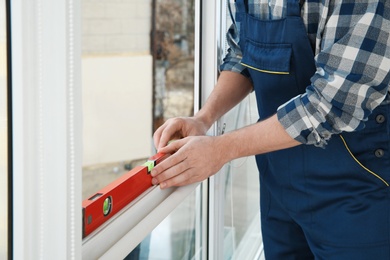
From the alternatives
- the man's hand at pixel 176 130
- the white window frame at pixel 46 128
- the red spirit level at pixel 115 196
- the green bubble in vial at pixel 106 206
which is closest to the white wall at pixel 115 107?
the man's hand at pixel 176 130

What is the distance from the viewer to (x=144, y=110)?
211 inches

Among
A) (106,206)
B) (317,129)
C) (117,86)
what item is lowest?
(117,86)

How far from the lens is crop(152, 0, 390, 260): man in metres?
1.20

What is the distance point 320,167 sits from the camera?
1.38 m

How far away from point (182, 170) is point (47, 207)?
0.50 metres

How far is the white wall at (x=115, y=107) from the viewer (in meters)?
5.16

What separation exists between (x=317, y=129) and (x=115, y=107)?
4050 mm

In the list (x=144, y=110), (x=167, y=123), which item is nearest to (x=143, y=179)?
(x=167, y=123)

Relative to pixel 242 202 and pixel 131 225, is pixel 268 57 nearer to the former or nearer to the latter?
pixel 131 225

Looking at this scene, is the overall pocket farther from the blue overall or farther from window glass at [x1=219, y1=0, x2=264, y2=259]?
window glass at [x1=219, y1=0, x2=264, y2=259]

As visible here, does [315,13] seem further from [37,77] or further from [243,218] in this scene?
[243,218]

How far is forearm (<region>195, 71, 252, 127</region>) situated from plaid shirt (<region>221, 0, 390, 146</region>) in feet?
1.12

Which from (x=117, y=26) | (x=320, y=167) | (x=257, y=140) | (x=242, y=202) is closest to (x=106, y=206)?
(x=257, y=140)

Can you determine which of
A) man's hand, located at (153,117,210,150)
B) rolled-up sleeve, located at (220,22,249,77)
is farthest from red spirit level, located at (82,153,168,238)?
rolled-up sleeve, located at (220,22,249,77)
